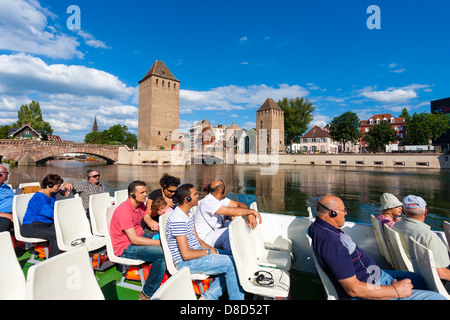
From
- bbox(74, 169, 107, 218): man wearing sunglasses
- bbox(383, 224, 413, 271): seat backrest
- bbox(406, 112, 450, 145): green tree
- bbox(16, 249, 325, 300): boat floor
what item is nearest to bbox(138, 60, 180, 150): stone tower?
bbox(74, 169, 107, 218): man wearing sunglasses

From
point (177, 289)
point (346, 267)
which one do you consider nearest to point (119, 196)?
point (177, 289)

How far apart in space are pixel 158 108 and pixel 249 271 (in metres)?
49.6

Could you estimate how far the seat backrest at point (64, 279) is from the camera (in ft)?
4.78

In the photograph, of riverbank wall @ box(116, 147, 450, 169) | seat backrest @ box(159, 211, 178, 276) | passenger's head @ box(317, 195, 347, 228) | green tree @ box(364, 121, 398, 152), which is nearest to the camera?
passenger's head @ box(317, 195, 347, 228)

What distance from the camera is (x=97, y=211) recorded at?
4.43 metres

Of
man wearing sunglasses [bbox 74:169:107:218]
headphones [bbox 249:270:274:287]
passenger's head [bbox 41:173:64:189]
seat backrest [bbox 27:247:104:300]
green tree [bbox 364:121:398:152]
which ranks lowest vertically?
headphones [bbox 249:270:274:287]

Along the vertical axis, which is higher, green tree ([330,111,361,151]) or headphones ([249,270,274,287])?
green tree ([330,111,361,151])

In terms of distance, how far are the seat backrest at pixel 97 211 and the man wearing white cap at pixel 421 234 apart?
14.1 feet

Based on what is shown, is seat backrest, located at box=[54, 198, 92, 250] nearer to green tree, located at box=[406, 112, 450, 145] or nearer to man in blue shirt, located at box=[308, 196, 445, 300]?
man in blue shirt, located at box=[308, 196, 445, 300]

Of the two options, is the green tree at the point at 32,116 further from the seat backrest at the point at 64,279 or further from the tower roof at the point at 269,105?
the seat backrest at the point at 64,279

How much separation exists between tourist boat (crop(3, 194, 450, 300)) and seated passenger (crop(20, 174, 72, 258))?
1.62 feet

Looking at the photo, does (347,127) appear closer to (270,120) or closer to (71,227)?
(270,120)

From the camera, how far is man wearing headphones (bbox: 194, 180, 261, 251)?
3.40 meters
